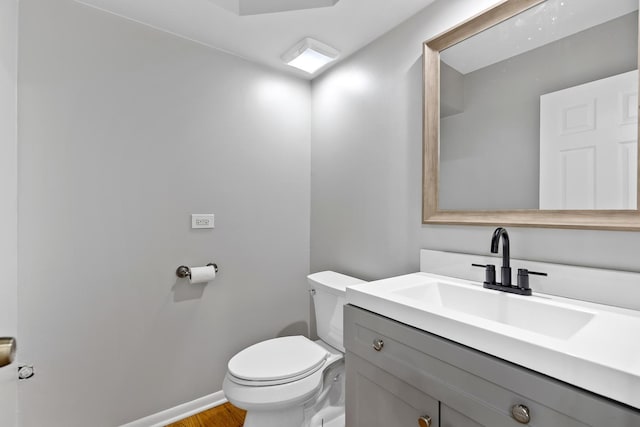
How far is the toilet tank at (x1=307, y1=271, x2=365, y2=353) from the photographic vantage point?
64.4 inches

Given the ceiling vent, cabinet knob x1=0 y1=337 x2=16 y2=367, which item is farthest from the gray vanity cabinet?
the ceiling vent

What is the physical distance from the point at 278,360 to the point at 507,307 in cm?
103

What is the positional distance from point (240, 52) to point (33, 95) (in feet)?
3.47

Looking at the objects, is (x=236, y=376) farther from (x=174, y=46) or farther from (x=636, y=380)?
(x=174, y=46)

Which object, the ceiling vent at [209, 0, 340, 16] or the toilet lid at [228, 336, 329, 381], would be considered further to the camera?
the ceiling vent at [209, 0, 340, 16]

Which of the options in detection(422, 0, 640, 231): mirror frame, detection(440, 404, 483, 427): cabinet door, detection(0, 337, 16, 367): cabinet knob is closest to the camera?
detection(0, 337, 16, 367): cabinet knob

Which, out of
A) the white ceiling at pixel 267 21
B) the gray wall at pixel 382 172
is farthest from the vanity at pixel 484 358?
the white ceiling at pixel 267 21

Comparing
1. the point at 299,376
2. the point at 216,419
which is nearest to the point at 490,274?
the point at 299,376

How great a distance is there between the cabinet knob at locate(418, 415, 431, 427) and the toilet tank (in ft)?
2.53

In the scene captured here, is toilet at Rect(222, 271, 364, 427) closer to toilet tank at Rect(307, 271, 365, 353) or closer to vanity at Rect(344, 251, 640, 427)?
toilet tank at Rect(307, 271, 365, 353)

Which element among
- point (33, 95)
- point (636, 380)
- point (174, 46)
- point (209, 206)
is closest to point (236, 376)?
point (209, 206)

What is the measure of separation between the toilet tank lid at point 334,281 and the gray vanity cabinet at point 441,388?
0.52 meters

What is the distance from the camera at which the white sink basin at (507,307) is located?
904mm

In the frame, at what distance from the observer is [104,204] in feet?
5.01
